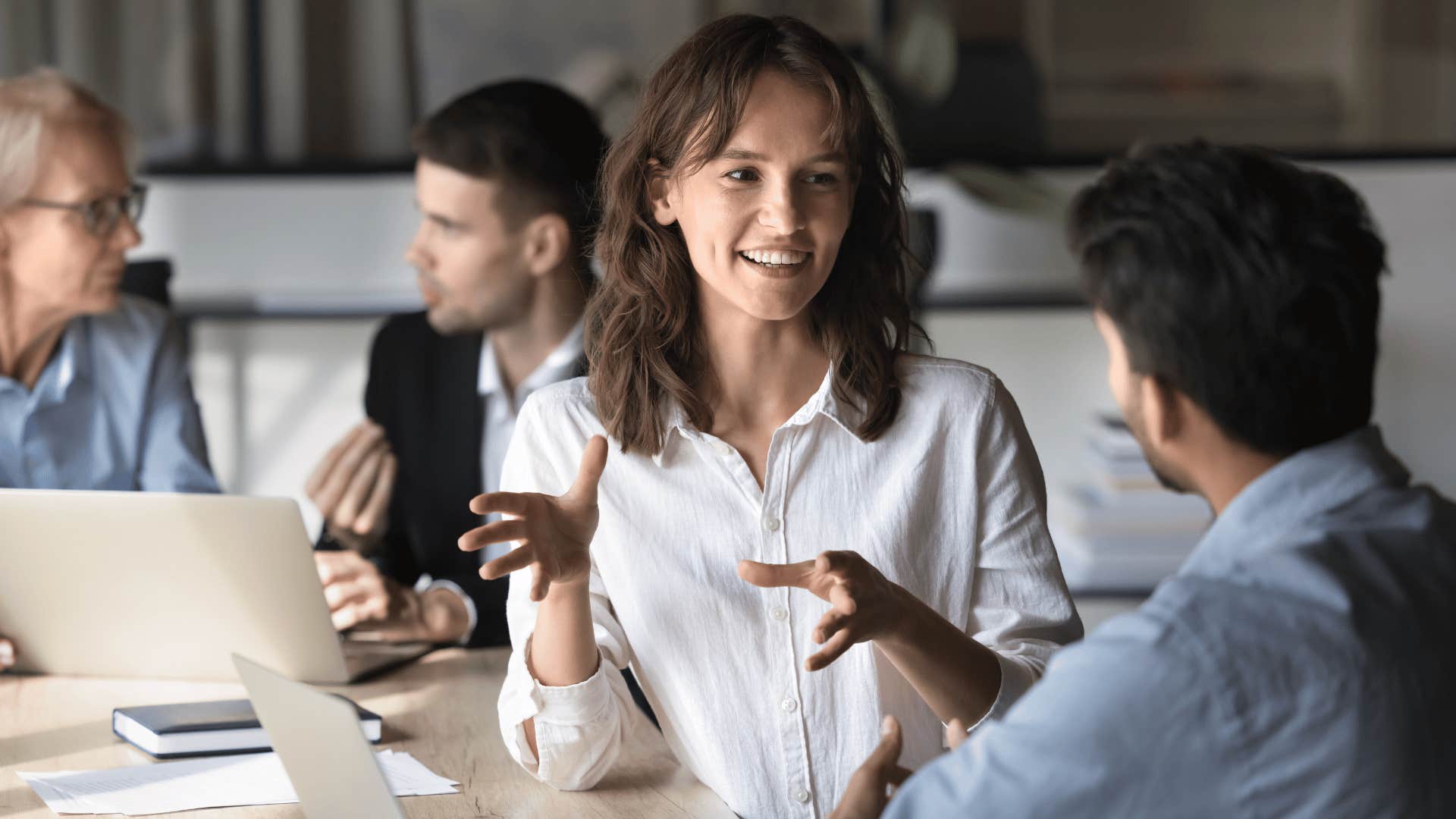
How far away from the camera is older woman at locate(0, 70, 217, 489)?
206cm

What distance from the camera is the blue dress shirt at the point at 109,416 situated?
6.81ft

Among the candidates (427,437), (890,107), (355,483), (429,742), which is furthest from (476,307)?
(890,107)

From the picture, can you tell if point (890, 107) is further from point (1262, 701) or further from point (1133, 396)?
point (1262, 701)

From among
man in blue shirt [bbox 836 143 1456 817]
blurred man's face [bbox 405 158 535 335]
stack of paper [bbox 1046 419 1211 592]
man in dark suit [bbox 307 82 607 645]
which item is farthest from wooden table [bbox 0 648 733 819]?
stack of paper [bbox 1046 419 1211 592]

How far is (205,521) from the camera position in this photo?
146 cm

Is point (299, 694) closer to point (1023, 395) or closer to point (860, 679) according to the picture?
point (860, 679)

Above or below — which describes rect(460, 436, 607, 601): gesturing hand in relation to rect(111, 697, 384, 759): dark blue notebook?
above

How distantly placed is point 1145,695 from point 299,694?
61 centimetres

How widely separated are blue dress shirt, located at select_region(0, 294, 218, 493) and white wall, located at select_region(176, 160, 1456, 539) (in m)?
0.92

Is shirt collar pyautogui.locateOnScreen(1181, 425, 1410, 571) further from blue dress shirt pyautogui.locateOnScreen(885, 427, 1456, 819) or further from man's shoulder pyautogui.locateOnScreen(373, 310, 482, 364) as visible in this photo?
man's shoulder pyautogui.locateOnScreen(373, 310, 482, 364)

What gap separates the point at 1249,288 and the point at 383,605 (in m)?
1.20

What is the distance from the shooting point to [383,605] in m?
1.76

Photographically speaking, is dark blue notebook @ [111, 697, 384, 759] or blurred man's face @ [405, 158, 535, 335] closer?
dark blue notebook @ [111, 697, 384, 759]

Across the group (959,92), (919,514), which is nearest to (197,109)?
(959,92)
